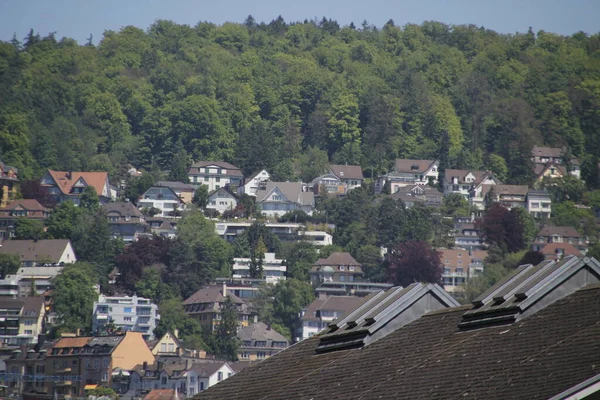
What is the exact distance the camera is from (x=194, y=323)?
508 ft

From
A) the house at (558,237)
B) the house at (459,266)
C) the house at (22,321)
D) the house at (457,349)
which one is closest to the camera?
the house at (457,349)

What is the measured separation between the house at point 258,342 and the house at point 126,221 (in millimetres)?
35739

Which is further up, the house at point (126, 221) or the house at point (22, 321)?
the house at point (126, 221)

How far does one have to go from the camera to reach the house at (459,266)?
6924 inches

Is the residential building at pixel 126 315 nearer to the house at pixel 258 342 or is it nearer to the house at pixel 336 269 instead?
the house at pixel 258 342

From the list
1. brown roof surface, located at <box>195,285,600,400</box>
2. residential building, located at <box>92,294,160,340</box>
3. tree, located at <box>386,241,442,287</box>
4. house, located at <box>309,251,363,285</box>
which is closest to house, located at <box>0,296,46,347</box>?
residential building, located at <box>92,294,160,340</box>

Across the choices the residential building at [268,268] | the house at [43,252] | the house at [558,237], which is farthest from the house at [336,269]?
the house at [43,252]

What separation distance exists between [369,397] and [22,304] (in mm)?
144037

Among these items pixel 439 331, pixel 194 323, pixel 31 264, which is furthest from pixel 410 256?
pixel 439 331

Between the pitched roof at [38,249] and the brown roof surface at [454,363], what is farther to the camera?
the pitched roof at [38,249]

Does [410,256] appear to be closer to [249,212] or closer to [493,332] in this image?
[249,212]

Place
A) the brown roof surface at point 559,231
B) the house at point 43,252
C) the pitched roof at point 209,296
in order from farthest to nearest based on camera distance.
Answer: the brown roof surface at point 559,231 < the house at point 43,252 < the pitched roof at point 209,296

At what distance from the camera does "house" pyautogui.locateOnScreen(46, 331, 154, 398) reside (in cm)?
13325

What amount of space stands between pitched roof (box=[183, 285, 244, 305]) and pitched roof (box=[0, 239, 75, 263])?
17.3 meters
